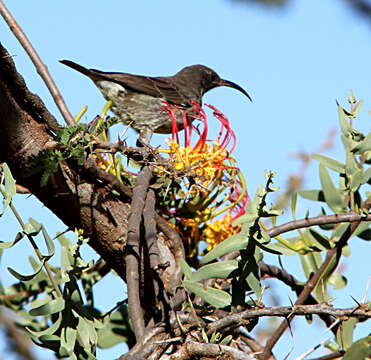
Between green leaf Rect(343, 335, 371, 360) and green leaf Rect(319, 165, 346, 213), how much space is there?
2.64ft

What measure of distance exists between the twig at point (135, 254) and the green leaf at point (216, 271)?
0.15m

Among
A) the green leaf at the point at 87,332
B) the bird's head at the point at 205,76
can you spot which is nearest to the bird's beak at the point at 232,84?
the bird's head at the point at 205,76

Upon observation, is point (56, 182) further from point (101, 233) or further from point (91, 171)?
point (101, 233)

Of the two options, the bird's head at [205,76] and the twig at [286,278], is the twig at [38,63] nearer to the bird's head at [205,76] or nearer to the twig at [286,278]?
the twig at [286,278]

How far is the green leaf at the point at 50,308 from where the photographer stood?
1.59 metres

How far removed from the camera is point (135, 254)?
1.54 m

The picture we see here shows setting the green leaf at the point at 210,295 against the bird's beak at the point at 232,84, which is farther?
the bird's beak at the point at 232,84

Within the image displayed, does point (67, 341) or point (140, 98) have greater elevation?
point (140, 98)

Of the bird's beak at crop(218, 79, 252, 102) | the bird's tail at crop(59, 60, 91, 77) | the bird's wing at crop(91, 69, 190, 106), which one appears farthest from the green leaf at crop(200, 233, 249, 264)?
the bird's beak at crop(218, 79, 252, 102)

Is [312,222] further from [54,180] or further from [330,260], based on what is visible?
[54,180]

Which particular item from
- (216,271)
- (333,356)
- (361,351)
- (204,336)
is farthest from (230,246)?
(333,356)

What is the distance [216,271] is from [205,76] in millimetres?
5009

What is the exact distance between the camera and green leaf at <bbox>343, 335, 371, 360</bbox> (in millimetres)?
1323

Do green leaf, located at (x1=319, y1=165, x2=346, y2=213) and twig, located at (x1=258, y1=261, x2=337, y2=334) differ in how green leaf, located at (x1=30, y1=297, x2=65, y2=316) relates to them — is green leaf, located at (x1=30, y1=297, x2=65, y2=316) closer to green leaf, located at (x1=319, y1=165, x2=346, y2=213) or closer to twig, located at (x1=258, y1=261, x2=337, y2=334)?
twig, located at (x1=258, y1=261, x2=337, y2=334)
